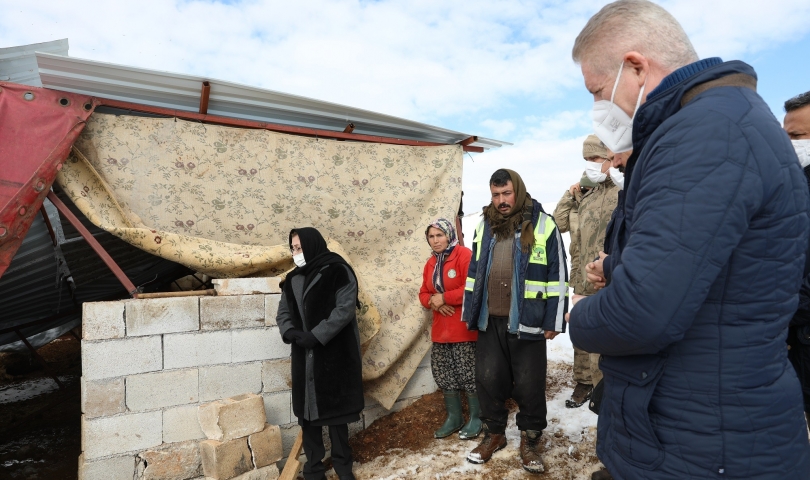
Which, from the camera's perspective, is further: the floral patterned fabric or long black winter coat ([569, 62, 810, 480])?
the floral patterned fabric

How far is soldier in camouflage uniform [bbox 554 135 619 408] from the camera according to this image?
4094mm

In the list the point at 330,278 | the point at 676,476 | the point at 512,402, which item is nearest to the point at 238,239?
the point at 330,278

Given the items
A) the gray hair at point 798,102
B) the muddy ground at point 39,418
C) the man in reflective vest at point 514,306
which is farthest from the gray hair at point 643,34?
the muddy ground at point 39,418

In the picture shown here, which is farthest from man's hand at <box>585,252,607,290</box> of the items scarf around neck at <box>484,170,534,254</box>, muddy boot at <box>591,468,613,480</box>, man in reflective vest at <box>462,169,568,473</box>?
muddy boot at <box>591,468,613,480</box>

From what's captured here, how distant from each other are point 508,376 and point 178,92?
3.51m

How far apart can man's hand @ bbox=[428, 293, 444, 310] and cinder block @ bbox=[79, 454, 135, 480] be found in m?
2.60

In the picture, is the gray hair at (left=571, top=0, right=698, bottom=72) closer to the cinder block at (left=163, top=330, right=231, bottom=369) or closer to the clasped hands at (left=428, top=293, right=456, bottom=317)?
the clasped hands at (left=428, top=293, right=456, bottom=317)

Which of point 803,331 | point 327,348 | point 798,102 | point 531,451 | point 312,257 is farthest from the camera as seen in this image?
point 312,257

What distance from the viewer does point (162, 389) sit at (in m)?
3.62

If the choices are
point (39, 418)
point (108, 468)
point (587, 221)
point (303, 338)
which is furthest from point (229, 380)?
point (39, 418)

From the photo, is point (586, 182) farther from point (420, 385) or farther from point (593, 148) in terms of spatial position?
point (420, 385)

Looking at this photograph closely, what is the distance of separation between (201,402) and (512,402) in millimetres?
2978

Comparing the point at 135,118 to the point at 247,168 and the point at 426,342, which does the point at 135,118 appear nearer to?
the point at 247,168

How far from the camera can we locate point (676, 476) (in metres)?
1.12
